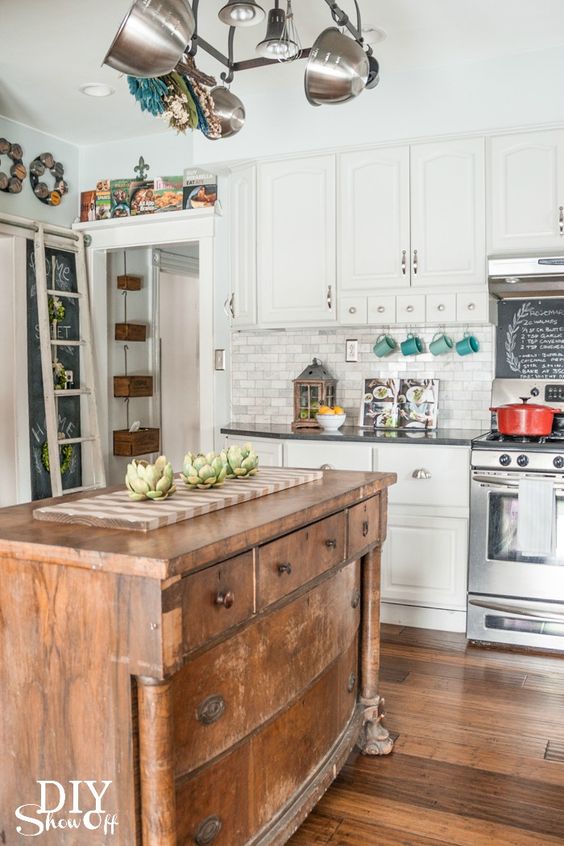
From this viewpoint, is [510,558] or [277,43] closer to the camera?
[277,43]

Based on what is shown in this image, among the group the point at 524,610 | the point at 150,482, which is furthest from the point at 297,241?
the point at 150,482

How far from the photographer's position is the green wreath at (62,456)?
4.92 meters

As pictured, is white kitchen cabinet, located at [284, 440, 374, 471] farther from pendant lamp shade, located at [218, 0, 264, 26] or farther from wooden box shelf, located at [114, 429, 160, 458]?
pendant lamp shade, located at [218, 0, 264, 26]

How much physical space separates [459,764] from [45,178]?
14.1ft

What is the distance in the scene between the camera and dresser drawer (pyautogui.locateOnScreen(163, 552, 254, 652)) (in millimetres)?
1478

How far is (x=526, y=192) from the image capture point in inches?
155

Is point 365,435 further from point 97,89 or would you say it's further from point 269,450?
point 97,89

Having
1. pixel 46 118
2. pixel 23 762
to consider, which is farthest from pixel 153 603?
pixel 46 118

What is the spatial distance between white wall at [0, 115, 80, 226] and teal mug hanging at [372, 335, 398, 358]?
7.71 ft

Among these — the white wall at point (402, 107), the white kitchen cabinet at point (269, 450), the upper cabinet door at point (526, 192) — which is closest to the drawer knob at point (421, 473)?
the white kitchen cabinet at point (269, 450)

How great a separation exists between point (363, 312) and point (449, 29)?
1.46 m

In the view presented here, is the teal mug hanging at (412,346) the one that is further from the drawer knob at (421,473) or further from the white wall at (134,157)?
the white wall at (134,157)

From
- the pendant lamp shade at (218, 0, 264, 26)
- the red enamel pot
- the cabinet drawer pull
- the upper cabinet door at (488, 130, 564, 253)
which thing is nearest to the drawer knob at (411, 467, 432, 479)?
the red enamel pot

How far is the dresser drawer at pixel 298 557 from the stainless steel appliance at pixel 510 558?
65.9 inches
